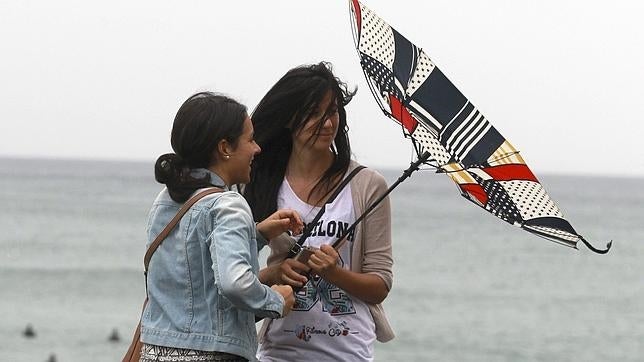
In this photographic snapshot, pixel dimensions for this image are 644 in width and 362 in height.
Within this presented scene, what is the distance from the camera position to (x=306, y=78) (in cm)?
398

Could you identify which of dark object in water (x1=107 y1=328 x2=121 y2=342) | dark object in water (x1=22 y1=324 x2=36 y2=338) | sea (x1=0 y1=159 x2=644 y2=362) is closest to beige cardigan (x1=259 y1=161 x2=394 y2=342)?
sea (x1=0 y1=159 x2=644 y2=362)

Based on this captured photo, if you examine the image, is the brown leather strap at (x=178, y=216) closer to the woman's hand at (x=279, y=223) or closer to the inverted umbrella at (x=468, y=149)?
the woman's hand at (x=279, y=223)

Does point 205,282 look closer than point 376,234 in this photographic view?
Yes

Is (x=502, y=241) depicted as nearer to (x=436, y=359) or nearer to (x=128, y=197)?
(x=436, y=359)

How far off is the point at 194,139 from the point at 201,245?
28 centimetres

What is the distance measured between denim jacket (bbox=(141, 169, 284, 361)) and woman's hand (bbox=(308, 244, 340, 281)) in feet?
1.09

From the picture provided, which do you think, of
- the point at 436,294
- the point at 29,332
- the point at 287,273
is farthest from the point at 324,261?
the point at 436,294

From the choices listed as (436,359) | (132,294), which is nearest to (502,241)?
(132,294)

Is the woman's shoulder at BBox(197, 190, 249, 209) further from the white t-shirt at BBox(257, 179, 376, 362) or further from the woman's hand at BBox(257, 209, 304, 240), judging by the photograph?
the white t-shirt at BBox(257, 179, 376, 362)

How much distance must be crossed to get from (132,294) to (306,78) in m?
26.9

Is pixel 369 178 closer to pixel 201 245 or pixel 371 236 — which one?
pixel 371 236

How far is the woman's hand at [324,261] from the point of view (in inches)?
146

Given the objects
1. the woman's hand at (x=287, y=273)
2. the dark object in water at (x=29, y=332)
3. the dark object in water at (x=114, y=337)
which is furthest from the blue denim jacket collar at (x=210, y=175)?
the dark object in water at (x=29, y=332)

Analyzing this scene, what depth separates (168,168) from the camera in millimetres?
3396
